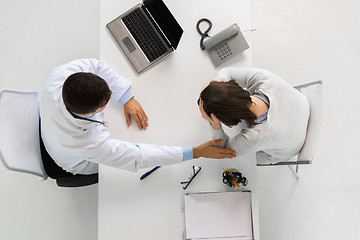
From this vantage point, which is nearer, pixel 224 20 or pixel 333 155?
pixel 224 20

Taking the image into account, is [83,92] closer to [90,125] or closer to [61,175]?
[90,125]

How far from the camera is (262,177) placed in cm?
224

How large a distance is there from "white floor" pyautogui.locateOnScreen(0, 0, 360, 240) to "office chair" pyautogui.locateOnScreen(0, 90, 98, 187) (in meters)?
0.76

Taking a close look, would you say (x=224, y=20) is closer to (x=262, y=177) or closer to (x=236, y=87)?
(x=236, y=87)

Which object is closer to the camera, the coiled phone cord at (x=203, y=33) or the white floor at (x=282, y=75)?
the coiled phone cord at (x=203, y=33)

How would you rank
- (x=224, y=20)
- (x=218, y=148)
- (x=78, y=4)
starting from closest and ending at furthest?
(x=218, y=148) < (x=224, y=20) < (x=78, y=4)

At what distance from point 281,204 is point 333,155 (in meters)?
0.56

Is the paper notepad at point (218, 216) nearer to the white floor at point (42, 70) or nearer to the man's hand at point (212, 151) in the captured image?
the man's hand at point (212, 151)

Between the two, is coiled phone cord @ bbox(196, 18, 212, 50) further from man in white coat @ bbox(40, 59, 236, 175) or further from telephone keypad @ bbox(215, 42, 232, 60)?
man in white coat @ bbox(40, 59, 236, 175)

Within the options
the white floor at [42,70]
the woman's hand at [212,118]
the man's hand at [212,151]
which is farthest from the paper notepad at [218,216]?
the white floor at [42,70]

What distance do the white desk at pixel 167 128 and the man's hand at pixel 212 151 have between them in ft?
0.30

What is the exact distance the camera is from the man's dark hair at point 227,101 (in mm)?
1163

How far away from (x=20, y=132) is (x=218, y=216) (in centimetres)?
102

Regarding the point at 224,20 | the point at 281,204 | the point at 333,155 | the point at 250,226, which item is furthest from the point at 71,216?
the point at 333,155
